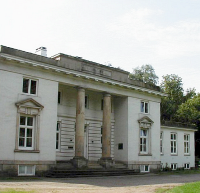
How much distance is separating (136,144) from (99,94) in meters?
5.54

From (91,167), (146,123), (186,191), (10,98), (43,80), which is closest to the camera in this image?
(186,191)

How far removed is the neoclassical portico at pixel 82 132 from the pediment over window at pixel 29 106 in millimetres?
3459

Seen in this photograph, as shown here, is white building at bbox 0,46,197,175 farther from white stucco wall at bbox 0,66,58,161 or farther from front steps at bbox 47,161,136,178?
front steps at bbox 47,161,136,178

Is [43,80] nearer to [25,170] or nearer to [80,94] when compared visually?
[80,94]

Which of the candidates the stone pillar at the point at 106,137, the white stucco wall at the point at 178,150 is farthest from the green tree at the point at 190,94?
the stone pillar at the point at 106,137

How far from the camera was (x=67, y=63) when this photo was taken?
2448 cm

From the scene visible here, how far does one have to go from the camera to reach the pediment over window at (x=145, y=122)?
29.8 metres

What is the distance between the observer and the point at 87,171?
2348 centimetres

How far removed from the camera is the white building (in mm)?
21297

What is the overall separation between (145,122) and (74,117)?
23.6 feet

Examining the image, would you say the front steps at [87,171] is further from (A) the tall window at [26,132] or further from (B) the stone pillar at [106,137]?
(A) the tall window at [26,132]

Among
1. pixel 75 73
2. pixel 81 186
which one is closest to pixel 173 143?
pixel 75 73

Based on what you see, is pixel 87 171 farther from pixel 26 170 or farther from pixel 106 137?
pixel 26 170

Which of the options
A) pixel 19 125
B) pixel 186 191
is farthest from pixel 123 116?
pixel 186 191
